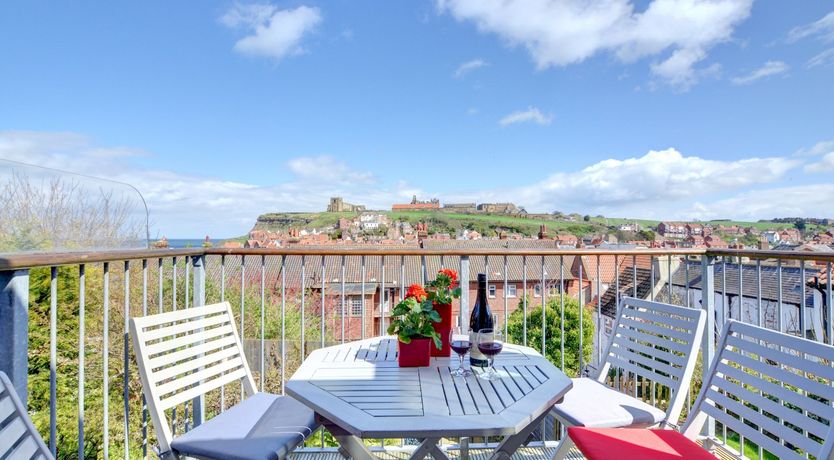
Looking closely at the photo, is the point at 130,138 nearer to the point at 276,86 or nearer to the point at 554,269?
the point at 276,86

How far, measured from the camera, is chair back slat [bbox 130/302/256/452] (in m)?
1.65

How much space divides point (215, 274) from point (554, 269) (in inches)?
603

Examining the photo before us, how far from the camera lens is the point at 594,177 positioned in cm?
3125

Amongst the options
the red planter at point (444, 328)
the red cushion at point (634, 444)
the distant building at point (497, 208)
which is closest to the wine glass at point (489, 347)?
the red planter at point (444, 328)

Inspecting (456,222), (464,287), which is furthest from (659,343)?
(456,222)

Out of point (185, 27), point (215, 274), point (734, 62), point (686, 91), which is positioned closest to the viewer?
point (215, 274)

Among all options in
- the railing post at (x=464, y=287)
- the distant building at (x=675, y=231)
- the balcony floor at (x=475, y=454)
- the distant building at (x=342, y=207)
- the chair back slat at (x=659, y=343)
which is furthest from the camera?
the distant building at (x=342, y=207)

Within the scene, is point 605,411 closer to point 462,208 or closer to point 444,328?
point 444,328

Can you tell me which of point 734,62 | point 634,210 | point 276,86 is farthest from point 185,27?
point 734,62

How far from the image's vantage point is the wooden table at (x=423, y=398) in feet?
3.63

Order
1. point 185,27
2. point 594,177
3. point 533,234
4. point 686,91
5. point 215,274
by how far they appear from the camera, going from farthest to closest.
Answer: point 594,177, point 533,234, point 686,91, point 185,27, point 215,274

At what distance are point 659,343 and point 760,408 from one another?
0.60 meters

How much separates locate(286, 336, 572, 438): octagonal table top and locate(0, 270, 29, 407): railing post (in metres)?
0.81

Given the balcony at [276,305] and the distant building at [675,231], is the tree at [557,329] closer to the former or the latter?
the balcony at [276,305]
